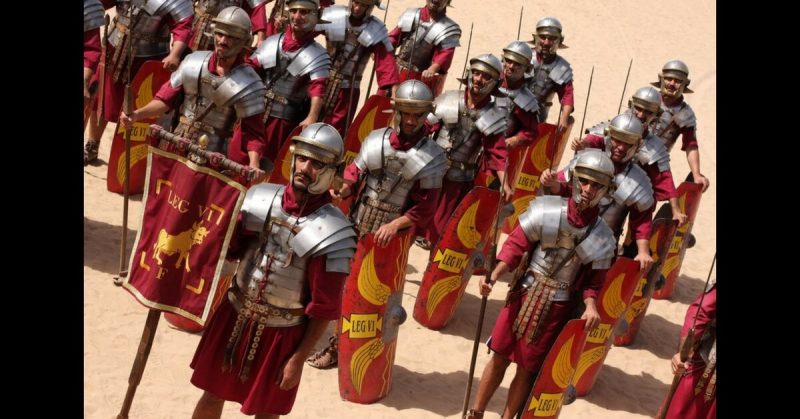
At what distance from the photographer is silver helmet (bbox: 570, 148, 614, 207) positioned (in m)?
7.60

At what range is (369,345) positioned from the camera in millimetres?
8430

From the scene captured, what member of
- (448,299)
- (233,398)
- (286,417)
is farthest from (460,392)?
(233,398)

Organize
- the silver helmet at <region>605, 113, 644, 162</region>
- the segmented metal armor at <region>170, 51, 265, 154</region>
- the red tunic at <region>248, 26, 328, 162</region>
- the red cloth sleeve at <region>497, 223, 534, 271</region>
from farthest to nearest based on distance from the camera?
1. the red tunic at <region>248, 26, 328, 162</region>
2. the silver helmet at <region>605, 113, 644, 162</region>
3. the segmented metal armor at <region>170, 51, 265, 154</region>
4. the red cloth sleeve at <region>497, 223, 534, 271</region>

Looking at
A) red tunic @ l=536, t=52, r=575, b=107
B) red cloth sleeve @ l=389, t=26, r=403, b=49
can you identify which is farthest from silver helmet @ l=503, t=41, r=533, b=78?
red cloth sleeve @ l=389, t=26, r=403, b=49

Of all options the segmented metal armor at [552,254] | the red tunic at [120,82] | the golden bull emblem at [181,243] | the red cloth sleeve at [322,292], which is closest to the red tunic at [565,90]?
the red tunic at [120,82]

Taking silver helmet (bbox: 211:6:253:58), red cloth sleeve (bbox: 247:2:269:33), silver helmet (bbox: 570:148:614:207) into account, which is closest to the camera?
silver helmet (bbox: 570:148:614:207)

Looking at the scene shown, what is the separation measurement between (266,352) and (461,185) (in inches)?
167

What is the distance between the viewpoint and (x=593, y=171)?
760 centimetres

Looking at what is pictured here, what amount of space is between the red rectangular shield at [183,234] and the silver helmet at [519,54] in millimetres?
5619

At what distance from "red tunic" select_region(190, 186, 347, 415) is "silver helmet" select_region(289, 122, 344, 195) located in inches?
3.7

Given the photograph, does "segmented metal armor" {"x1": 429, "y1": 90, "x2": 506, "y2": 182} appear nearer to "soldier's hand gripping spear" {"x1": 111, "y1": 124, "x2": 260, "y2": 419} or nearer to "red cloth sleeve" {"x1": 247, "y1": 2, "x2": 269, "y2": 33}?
"red cloth sleeve" {"x1": 247, "y1": 2, "x2": 269, "y2": 33}

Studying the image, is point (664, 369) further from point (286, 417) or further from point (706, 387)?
point (286, 417)

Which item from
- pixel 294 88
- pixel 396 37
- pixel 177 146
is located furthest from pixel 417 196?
pixel 396 37

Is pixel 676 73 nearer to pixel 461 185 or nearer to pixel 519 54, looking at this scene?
pixel 519 54
